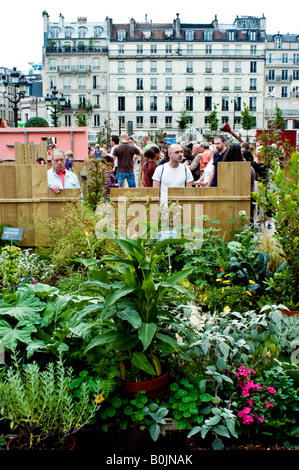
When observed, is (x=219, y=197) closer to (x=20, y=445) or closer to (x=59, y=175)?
(x=59, y=175)

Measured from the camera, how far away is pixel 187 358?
3098 mm

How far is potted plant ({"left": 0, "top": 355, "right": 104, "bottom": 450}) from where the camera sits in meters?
2.60

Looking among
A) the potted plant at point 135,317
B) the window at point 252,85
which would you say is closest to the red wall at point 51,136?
the potted plant at point 135,317

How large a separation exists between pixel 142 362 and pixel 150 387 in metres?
0.22

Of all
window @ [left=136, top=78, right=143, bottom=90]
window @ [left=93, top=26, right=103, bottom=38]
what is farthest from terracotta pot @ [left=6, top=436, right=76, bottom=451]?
window @ [left=93, top=26, right=103, bottom=38]

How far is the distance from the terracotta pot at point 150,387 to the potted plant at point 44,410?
25cm

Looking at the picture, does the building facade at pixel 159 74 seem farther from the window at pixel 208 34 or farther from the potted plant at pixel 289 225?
the potted plant at pixel 289 225

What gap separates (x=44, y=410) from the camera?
2.70 meters

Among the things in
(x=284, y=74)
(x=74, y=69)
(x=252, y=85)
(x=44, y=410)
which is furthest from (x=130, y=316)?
(x=284, y=74)

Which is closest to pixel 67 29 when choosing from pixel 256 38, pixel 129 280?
pixel 256 38

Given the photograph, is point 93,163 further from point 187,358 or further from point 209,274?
point 187,358

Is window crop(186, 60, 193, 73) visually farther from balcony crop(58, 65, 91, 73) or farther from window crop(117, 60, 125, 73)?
balcony crop(58, 65, 91, 73)

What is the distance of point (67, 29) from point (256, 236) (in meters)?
72.3

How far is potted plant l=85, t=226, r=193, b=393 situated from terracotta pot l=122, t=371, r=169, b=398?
0.04 feet
